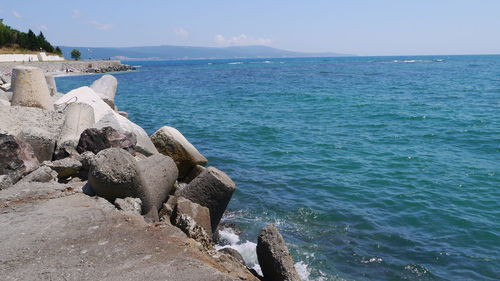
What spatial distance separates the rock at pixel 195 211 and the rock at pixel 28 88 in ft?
24.2

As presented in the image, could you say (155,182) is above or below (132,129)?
below

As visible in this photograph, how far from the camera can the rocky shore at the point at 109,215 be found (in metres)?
4.76

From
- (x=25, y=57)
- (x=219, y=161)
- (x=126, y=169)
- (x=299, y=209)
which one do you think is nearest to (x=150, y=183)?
(x=126, y=169)

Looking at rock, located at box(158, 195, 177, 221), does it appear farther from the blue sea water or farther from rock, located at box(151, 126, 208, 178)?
rock, located at box(151, 126, 208, 178)

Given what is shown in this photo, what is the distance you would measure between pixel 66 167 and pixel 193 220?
2.63 meters

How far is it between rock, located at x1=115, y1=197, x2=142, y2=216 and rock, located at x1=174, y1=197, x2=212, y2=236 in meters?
0.58

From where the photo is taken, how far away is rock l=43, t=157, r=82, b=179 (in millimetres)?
7508

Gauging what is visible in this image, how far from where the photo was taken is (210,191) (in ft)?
24.7

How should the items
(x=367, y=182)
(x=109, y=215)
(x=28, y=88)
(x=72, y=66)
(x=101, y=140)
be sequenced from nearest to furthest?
(x=109, y=215)
(x=101, y=140)
(x=367, y=182)
(x=28, y=88)
(x=72, y=66)

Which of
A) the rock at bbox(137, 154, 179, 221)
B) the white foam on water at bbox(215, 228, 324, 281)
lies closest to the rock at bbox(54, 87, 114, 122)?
the rock at bbox(137, 154, 179, 221)

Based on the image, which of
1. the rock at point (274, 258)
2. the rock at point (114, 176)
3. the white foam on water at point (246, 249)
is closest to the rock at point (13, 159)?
the rock at point (114, 176)

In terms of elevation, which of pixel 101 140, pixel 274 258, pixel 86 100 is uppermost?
pixel 86 100

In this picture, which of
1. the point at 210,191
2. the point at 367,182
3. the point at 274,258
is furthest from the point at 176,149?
the point at 367,182

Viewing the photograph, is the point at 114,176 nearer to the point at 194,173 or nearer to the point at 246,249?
the point at 246,249
